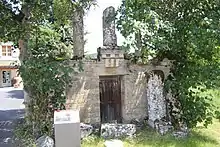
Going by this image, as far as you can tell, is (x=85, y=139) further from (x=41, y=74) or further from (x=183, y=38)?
(x=183, y=38)

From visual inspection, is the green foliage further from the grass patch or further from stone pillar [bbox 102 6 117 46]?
stone pillar [bbox 102 6 117 46]

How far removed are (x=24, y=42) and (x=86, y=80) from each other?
107 inches

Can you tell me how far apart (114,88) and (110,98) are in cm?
37

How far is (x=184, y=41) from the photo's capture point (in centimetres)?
928

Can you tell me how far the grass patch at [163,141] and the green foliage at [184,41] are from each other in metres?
0.52

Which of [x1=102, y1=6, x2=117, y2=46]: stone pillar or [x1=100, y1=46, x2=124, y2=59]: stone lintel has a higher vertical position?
[x1=102, y1=6, x2=117, y2=46]: stone pillar

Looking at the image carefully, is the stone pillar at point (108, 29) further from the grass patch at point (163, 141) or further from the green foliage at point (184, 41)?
the grass patch at point (163, 141)

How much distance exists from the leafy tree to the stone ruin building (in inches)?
24.1

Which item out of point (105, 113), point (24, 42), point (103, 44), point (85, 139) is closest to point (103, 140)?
point (85, 139)

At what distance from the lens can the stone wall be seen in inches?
390

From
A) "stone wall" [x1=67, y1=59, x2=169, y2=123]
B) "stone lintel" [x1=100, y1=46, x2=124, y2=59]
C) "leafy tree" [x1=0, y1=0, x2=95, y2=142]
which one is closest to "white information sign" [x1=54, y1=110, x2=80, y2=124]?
"leafy tree" [x1=0, y1=0, x2=95, y2=142]

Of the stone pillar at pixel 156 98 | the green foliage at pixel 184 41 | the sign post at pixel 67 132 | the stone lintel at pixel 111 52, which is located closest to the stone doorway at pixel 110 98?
the stone lintel at pixel 111 52

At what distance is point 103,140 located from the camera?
8.70 metres

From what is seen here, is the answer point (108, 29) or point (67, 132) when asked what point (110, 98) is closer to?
point (108, 29)
